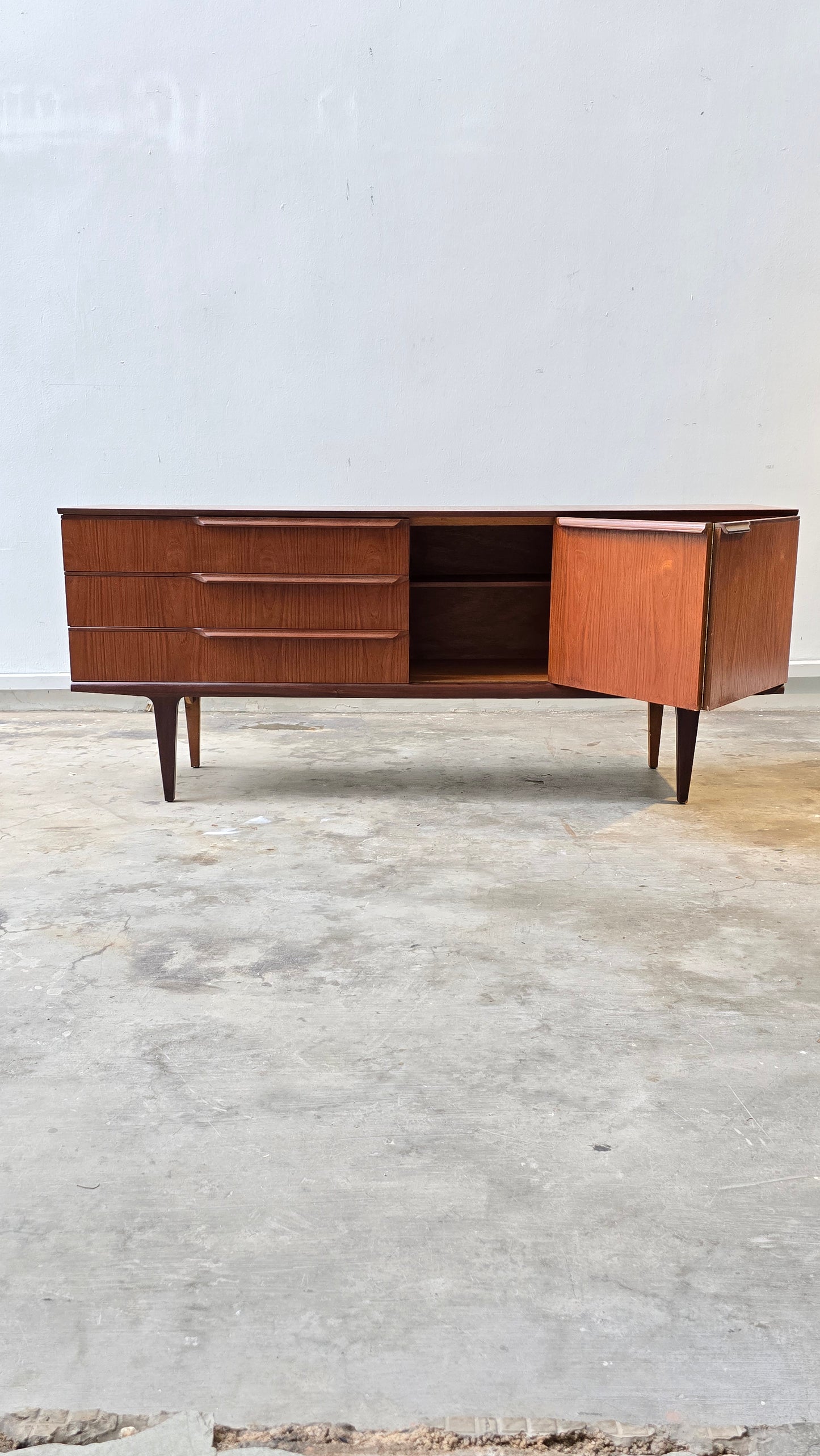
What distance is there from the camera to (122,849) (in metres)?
2.62

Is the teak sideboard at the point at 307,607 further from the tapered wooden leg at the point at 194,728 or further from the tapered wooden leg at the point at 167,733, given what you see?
the tapered wooden leg at the point at 194,728

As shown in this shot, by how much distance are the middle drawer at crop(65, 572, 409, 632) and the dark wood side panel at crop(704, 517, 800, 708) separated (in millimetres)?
785

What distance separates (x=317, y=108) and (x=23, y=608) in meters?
2.06

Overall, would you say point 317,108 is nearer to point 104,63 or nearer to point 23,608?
point 104,63

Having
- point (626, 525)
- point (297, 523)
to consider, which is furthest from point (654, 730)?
→ point (297, 523)

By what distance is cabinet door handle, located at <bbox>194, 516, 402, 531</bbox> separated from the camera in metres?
2.82

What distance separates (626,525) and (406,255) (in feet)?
6.20

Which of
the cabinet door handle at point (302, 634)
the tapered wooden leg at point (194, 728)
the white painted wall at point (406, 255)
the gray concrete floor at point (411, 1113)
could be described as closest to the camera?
the gray concrete floor at point (411, 1113)

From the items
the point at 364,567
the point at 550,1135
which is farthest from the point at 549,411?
the point at 550,1135

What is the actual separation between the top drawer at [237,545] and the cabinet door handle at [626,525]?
0.42 m

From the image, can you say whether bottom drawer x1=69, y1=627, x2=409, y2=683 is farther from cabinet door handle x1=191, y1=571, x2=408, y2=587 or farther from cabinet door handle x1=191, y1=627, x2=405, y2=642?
cabinet door handle x1=191, y1=571, x2=408, y2=587

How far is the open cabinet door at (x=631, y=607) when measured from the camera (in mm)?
2490

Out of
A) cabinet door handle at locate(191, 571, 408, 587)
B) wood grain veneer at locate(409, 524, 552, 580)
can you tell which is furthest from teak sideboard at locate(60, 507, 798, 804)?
wood grain veneer at locate(409, 524, 552, 580)

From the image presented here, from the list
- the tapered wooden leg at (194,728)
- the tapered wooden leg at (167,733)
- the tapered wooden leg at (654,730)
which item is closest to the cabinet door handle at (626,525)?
the tapered wooden leg at (654,730)
